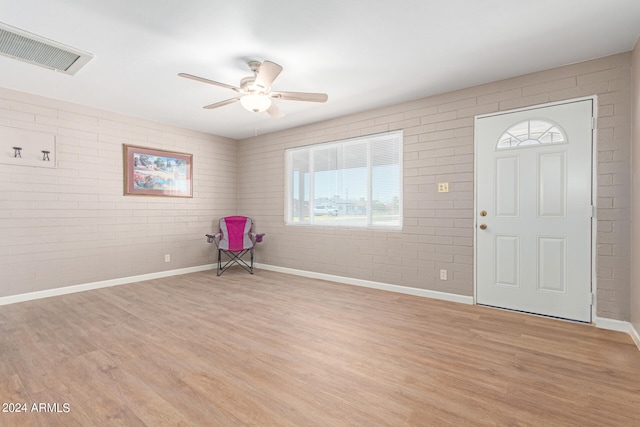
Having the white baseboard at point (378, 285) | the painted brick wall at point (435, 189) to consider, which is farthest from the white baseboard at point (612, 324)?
the white baseboard at point (378, 285)

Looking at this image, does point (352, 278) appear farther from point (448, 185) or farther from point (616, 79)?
point (616, 79)

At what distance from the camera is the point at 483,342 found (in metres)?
2.50

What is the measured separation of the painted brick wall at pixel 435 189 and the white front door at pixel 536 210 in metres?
0.11

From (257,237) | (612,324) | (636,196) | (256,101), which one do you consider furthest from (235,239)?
(636,196)

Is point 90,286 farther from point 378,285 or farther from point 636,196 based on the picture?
point 636,196

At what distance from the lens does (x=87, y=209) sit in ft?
13.7

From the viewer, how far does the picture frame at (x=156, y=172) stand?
4.61 metres

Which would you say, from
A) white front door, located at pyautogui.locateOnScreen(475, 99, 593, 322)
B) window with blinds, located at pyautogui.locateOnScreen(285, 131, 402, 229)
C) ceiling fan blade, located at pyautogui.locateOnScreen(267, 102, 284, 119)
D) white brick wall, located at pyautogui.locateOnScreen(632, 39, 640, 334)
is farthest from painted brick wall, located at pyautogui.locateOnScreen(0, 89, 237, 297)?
white brick wall, located at pyautogui.locateOnScreen(632, 39, 640, 334)

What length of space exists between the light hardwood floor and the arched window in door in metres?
1.81

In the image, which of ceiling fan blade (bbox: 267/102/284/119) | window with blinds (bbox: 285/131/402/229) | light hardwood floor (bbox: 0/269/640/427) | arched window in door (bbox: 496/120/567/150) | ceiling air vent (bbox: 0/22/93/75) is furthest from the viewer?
window with blinds (bbox: 285/131/402/229)

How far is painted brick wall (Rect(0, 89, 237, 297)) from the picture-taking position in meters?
3.61

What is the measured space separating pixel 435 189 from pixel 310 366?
2.62 meters

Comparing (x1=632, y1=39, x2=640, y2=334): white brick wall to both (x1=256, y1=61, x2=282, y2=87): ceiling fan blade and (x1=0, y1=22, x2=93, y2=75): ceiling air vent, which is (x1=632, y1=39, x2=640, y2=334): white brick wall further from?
(x1=0, y1=22, x2=93, y2=75): ceiling air vent

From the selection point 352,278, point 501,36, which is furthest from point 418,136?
point 352,278
